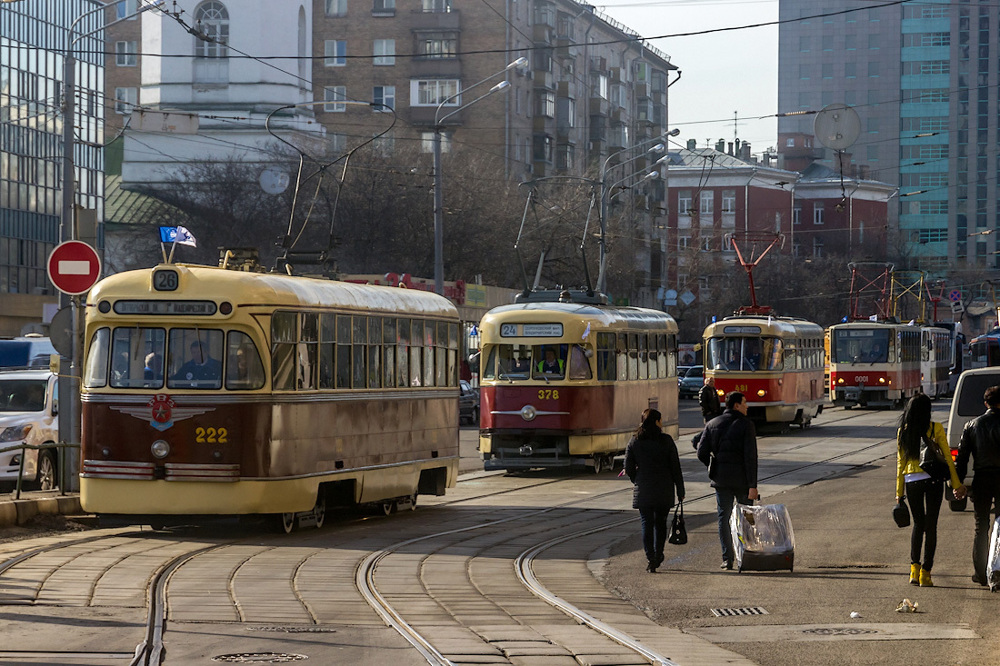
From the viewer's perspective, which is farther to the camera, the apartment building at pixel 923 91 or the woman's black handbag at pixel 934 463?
the apartment building at pixel 923 91

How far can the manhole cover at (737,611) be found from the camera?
11.1 metres

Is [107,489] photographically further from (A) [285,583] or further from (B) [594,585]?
(B) [594,585]

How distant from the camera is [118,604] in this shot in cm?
1075

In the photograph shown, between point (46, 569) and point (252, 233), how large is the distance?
44010mm

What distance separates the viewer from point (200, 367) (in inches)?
616

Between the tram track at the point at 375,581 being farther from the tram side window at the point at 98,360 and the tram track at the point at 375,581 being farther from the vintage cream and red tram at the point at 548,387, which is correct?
the vintage cream and red tram at the point at 548,387

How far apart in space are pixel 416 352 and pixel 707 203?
88.4 meters

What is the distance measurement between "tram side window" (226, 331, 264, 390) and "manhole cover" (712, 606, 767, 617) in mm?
5929

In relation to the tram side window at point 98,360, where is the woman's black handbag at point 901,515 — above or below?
below

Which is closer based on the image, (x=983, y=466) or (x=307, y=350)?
(x=983, y=466)

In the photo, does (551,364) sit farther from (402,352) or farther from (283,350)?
(283,350)

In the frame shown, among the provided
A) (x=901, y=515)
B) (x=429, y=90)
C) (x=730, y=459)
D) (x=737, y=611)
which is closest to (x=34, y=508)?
(x=730, y=459)

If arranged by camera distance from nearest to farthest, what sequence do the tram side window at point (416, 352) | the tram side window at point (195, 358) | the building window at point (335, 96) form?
1. the tram side window at point (195, 358)
2. the tram side window at point (416, 352)
3. the building window at point (335, 96)

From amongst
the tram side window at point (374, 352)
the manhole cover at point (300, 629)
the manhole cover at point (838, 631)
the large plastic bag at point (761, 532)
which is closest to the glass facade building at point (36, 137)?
the tram side window at point (374, 352)
